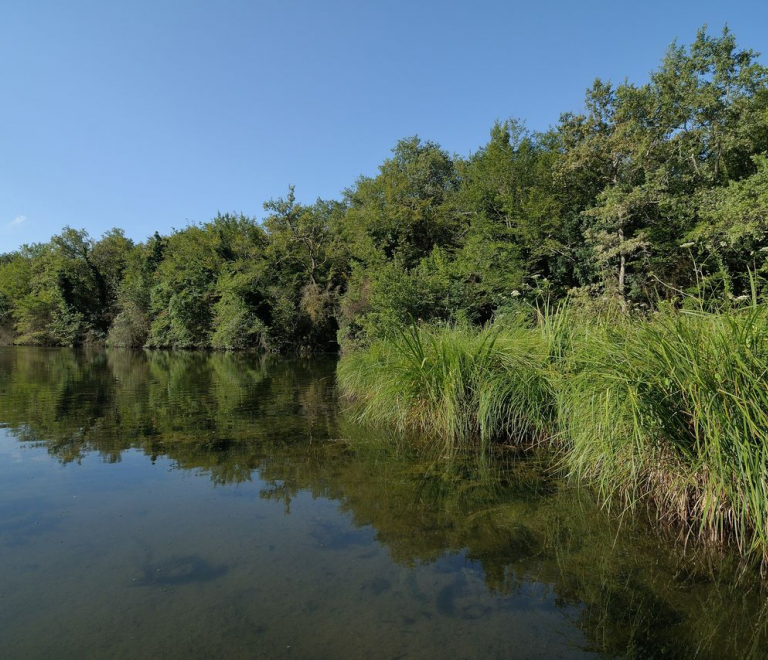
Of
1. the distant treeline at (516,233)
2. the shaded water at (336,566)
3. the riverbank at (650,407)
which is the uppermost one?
the distant treeline at (516,233)

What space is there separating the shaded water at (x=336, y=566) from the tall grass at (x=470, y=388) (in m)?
0.77

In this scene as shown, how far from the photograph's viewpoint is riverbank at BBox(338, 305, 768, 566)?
3.52 meters

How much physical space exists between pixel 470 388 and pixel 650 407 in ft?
11.4

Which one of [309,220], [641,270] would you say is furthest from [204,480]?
[309,220]

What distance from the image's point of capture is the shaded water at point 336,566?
2.88m

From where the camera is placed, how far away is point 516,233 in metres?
24.7

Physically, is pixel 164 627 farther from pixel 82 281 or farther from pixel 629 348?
pixel 82 281

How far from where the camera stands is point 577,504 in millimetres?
5020

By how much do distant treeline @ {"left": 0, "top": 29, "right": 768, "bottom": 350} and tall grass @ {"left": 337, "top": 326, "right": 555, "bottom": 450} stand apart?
2.22m

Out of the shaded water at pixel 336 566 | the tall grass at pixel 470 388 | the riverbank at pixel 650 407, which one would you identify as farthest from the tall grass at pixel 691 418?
the tall grass at pixel 470 388

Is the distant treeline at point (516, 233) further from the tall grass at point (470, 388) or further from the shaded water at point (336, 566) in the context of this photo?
the shaded water at point (336, 566)

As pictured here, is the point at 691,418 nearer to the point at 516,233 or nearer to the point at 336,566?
the point at 336,566

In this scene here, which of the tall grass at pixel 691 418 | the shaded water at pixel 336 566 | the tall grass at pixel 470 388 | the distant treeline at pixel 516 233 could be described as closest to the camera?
the shaded water at pixel 336 566

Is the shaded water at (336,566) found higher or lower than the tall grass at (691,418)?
lower
